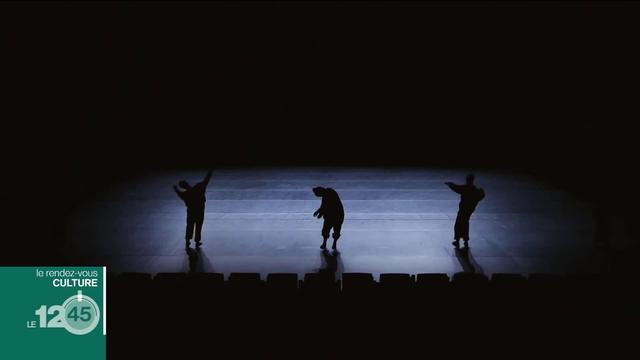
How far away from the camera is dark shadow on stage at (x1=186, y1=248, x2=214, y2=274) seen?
593 centimetres

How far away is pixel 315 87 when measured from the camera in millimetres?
14570

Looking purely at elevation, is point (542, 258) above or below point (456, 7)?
below

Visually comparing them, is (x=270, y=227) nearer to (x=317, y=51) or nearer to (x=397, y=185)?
(x=397, y=185)

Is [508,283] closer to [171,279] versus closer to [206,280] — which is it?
[206,280]

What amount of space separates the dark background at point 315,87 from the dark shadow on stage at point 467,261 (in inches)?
251

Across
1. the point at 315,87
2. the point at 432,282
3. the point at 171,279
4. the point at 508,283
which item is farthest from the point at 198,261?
the point at 315,87

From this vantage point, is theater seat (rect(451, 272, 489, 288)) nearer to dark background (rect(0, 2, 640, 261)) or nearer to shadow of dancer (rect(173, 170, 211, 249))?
shadow of dancer (rect(173, 170, 211, 249))

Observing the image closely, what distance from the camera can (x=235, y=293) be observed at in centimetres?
320

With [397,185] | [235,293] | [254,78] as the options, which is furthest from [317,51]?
[235,293]

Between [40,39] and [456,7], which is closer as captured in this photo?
[40,39]

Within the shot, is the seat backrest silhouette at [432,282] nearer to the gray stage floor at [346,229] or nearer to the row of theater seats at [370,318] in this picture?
the row of theater seats at [370,318]

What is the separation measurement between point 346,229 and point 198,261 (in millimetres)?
2831

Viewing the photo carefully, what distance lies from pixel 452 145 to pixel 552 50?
14.4 feet

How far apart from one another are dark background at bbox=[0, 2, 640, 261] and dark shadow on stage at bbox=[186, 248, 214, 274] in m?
5.70
